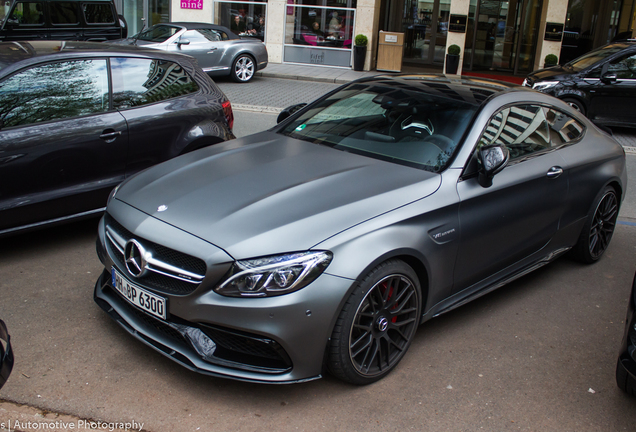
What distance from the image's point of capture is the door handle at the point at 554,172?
172 inches

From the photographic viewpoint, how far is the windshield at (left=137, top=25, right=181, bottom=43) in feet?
A: 49.6

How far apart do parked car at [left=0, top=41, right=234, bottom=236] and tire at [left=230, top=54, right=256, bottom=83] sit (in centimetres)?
1025

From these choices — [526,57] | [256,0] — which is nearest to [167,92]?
[256,0]

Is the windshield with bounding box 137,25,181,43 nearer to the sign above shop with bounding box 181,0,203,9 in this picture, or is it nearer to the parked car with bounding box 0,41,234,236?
the sign above shop with bounding box 181,0,203,9

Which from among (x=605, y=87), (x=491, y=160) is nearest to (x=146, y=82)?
(x=491, y=160)

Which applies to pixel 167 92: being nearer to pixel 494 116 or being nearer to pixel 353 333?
pixel 494 116

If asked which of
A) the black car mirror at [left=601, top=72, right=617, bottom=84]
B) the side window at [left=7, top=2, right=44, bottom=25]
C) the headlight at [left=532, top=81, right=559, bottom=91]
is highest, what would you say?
the side window at [left=7, top=2, right=44, bottom=25]

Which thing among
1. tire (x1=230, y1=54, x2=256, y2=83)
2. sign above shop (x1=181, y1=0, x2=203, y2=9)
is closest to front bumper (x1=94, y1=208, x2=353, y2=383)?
tire (x1=230, y1=54, x2=256, y2=83)

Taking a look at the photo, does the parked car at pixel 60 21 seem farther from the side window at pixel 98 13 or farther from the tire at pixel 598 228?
the tire at pixel 598 228

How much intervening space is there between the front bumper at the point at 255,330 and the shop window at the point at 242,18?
59.5 feet

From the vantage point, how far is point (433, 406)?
327cm

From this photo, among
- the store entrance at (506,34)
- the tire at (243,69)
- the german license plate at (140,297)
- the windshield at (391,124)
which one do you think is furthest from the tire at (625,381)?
the store entrance at (506,34)

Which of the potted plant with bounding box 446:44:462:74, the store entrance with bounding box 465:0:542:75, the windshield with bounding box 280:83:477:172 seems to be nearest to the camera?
the windshield with bounding box 280:83:477:172

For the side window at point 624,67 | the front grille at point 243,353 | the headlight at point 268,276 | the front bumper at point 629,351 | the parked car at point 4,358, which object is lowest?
the front grille at point 243,353
